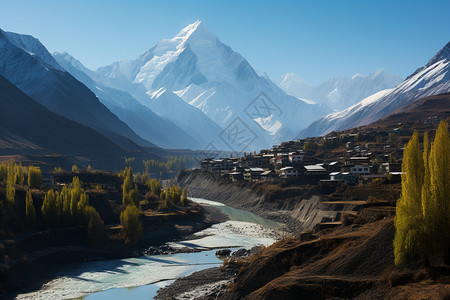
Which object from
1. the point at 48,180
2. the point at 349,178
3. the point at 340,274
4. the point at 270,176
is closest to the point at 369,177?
the point at 349,178

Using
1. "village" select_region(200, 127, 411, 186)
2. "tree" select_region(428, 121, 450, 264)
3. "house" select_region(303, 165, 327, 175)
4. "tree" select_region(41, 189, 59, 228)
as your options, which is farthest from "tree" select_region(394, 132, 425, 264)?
"house" select_region(303, 165, 327, 175)

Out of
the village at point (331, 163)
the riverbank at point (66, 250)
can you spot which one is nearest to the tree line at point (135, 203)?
the riverbank at point (66, 250)

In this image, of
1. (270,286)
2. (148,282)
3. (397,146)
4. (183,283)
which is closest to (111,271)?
(148,282)

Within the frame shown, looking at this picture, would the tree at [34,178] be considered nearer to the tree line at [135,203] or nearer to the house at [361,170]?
the tree line at [135,203]

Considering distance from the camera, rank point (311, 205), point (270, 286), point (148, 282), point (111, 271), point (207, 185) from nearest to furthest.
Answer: point (270, 286), point (148, 282), point (111, 271), point (311, 205), point (207, 185)

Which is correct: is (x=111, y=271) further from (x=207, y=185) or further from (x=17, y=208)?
(x=207, y=185)
